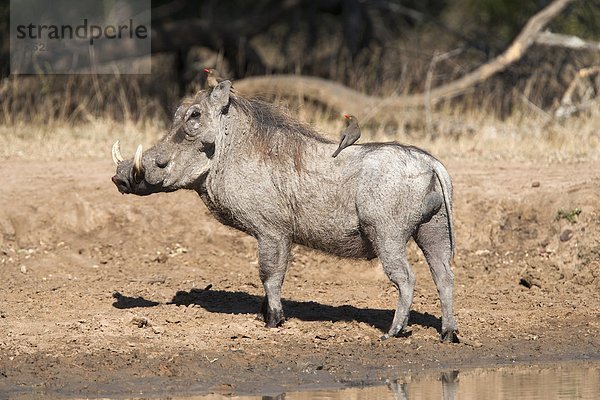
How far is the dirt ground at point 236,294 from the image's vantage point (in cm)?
685

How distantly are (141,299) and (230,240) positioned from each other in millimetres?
1415

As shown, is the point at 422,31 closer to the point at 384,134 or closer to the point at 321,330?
the point at 384,134

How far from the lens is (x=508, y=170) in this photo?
10.3 m

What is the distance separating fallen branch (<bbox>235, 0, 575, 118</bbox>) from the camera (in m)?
13.1

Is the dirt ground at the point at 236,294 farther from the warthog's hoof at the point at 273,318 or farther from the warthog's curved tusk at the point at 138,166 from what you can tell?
the warthog's curved tusk at the point at 138,166

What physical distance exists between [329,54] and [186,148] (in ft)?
32.4

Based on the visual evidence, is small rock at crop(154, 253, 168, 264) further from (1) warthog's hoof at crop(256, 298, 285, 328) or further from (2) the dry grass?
(2) the dry grass

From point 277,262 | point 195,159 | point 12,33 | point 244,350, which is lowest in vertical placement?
point 244,350

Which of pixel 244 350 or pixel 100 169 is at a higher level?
pixel 100 169

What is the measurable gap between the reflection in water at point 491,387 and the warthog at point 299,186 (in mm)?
539

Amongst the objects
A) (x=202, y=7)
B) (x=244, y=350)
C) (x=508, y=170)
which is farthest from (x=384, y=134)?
(x=202, y=7)

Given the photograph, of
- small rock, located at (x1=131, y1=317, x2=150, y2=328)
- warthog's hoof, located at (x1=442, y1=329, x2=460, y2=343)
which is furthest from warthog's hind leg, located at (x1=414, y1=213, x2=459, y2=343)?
small rock, located at (x1=131, y1=317, x2=150, y2=328)

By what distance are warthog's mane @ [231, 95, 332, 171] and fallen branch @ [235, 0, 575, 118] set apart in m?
5.61

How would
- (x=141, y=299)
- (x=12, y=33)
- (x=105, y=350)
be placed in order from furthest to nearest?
1. (x=12, y=33)
2. (x=141, y=299)
3. (x=105, y=350)
